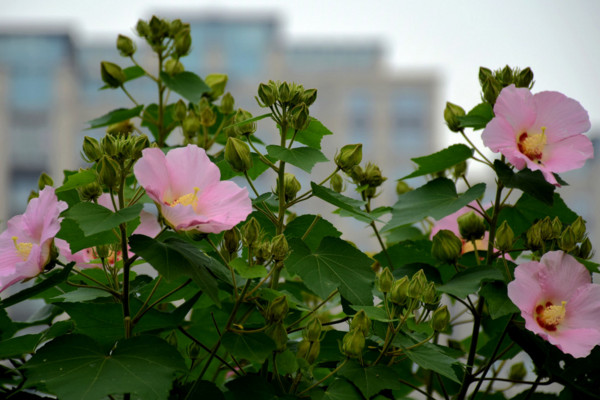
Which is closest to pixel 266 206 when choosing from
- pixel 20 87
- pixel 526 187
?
pixel 526 187

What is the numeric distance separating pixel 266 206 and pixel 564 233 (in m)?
0.28

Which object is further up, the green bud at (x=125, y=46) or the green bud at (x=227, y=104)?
the green bud at (x=125, y=46)

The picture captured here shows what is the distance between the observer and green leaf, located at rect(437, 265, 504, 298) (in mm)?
697

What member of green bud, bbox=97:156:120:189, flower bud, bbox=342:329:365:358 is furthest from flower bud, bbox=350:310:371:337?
green bud, bbox=97:156:120:189

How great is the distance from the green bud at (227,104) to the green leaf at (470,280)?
0.40m

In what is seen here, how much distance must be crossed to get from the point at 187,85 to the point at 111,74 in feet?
0.38

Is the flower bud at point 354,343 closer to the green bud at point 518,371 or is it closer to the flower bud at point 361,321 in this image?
the flower bud at point 361,321

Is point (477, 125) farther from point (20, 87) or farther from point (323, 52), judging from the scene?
point (323, 52)

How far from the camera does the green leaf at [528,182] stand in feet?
2.49

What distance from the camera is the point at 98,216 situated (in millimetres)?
597

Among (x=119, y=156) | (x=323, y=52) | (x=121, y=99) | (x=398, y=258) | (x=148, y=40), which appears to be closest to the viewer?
(x=119, y=156)

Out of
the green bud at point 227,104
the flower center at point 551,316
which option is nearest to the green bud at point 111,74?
the green bud at point 227,104

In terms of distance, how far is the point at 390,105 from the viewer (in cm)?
2834

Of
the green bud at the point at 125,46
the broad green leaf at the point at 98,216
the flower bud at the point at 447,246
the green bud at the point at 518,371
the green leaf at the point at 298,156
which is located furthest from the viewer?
the green bud at the point at 125,46
